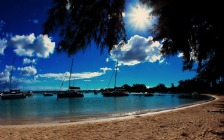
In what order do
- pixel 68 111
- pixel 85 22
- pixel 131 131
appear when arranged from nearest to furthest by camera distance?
pixel 85 22, pixel 131 131, pixel 68 111

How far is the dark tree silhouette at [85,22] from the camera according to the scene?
12.6ft

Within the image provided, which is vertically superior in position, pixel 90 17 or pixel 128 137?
pixel 90 17

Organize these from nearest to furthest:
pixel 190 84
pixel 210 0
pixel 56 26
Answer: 1. pixel 210 0
2. pixel 56 26
3. pixel 190 84

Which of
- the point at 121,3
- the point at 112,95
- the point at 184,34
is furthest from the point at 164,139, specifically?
the point at 112,95

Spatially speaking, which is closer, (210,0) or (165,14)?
(210,0)

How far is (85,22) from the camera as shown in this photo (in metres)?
4.05

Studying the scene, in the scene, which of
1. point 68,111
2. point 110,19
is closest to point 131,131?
point 110,19

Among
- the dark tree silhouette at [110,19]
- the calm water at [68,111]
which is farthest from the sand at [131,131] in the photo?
the calm water at [68,111]

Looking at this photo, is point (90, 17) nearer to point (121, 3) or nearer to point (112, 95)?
point (121, 3)

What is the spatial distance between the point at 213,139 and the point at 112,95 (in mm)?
89477

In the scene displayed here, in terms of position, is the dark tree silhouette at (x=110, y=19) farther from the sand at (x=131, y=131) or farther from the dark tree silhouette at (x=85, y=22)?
the sand at (x=131, y=131)

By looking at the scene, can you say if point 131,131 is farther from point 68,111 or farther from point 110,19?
point 68,111

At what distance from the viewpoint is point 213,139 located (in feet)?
25.9

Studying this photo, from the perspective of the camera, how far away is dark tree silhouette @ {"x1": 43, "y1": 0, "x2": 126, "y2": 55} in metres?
3.85
